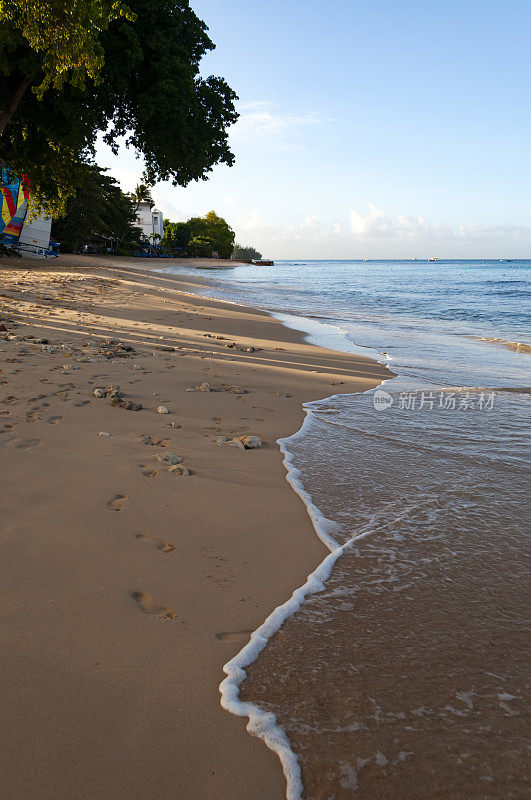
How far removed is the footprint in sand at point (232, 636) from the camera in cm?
221

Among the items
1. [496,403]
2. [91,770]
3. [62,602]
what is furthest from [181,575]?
[496,403]

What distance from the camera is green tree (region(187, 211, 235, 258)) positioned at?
11600 cm

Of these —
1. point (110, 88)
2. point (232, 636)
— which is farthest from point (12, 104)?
point (232, 636)

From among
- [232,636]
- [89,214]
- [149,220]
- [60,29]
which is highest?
[149,220]

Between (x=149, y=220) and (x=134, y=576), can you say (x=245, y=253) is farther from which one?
(x=134, y=576)

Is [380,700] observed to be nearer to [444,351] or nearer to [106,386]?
[106,386]

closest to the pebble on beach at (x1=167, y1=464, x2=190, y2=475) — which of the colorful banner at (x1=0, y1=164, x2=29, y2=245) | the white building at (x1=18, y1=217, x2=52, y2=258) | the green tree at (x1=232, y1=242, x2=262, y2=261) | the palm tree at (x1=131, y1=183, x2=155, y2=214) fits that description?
the colorful banner at (x1=0, y1=164, x2=29, y2=245)

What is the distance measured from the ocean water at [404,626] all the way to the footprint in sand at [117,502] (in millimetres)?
1240

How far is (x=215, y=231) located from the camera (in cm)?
11612

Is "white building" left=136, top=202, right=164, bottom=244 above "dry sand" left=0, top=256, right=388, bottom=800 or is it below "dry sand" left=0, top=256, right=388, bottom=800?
above

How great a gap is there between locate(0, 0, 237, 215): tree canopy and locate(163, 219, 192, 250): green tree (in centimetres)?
8624

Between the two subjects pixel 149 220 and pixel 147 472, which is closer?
pixel 147 472

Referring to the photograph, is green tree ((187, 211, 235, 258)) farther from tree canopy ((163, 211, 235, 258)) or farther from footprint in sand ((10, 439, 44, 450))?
footprint in sand ((10, 439, 44, 450))

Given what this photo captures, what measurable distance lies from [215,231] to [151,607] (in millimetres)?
120607
